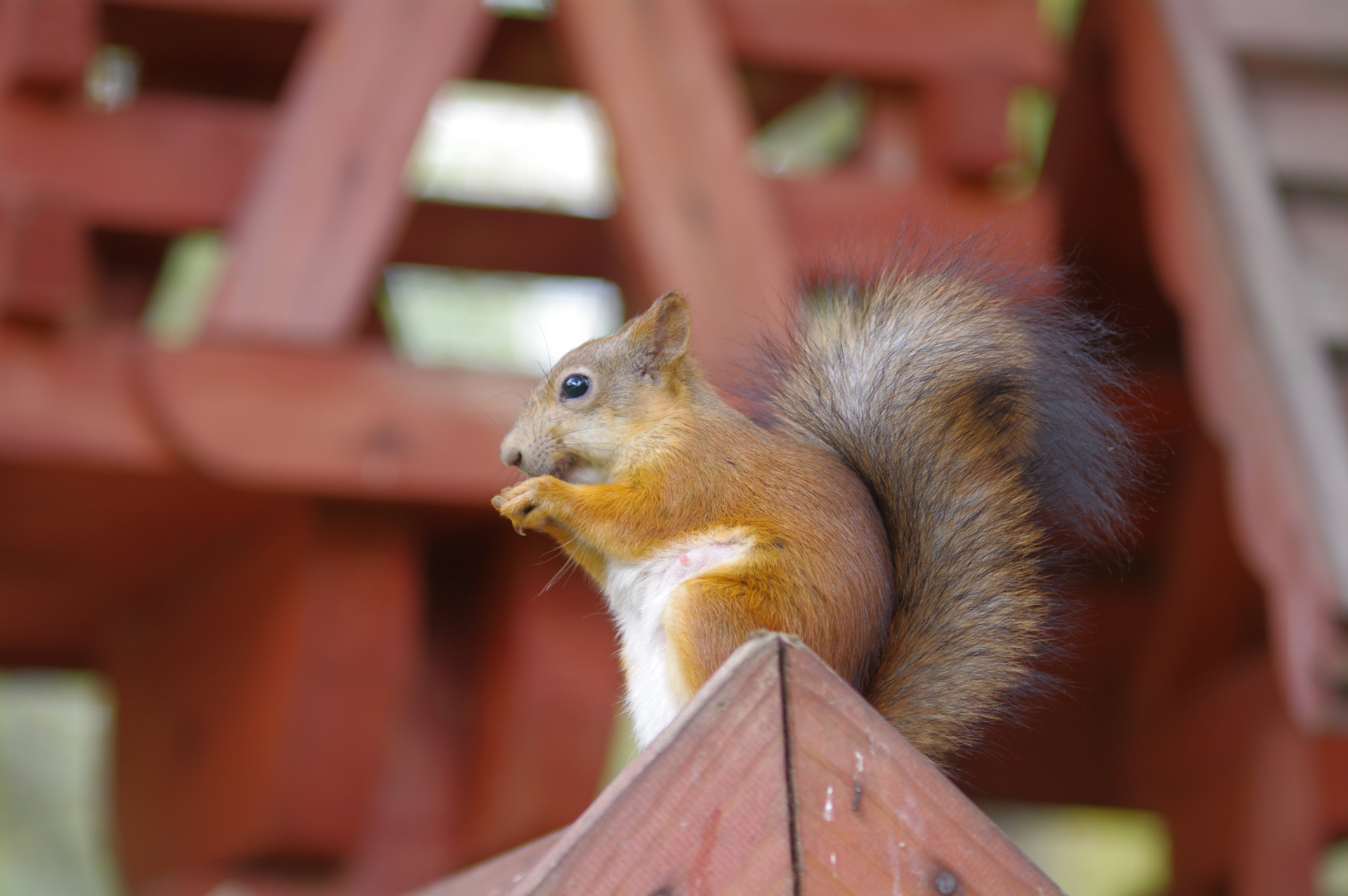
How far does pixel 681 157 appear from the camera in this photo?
2.15m

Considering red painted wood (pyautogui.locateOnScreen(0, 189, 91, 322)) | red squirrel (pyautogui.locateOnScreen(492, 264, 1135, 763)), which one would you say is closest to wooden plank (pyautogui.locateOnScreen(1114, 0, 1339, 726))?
red squirrel (pyautogui.locateOnScreen(492, 264, 1135, 763))

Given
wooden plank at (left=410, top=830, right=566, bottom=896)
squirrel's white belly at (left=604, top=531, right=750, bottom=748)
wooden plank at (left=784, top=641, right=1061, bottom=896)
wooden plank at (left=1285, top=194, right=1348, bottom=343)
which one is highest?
wooden plank at (left=1285, top=194, right=1348, bottom=343)

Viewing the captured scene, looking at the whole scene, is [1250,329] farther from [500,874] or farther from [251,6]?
[251,6]

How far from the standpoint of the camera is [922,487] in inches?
50.8

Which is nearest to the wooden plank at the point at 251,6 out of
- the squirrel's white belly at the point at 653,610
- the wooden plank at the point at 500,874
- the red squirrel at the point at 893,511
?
the red squirrel at the point at 893,511

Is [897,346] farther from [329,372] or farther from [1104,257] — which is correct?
[1104,257]

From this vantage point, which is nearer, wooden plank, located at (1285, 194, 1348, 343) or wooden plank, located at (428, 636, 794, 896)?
wooden plank, located at (428, 636, 794, 896)

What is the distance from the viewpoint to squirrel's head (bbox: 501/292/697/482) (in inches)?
55.8

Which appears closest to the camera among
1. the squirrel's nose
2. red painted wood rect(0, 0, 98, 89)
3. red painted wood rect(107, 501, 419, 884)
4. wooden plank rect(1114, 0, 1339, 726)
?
the squirrel's nose

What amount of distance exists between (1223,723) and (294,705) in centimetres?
173

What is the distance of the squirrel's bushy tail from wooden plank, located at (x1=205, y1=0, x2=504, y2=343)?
909mm

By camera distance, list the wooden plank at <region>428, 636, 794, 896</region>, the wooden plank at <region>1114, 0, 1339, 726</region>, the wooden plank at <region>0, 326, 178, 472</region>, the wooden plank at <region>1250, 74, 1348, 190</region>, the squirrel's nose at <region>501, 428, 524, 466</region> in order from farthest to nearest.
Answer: the wooden plank at <region>1250, 74, 1348, 190</region> < the wooden plank at <region>0, 326, 178, 472</region> < the wooden plank at <region>1114, 0, 1339, 726</region> < the squirrel's nose at <region>501, 428, 524, 466</region> < the wooden plank at <region>428, 636, 794, 896</region>

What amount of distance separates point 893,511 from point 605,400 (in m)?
0.32

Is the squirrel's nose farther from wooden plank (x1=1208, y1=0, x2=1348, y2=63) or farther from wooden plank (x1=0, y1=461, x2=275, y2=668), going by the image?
wooden plank (x1=1208, y1=0, x2=1348, y2=63)
